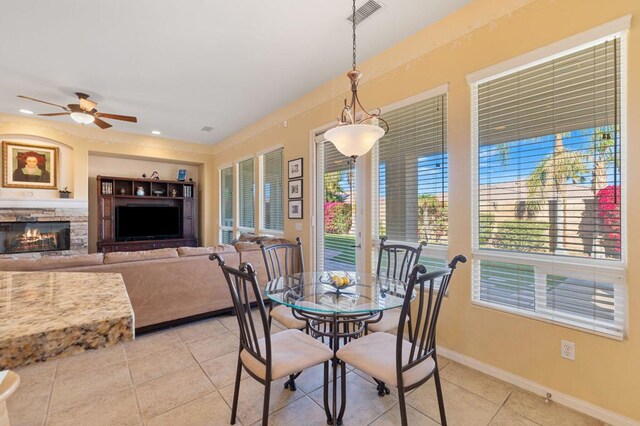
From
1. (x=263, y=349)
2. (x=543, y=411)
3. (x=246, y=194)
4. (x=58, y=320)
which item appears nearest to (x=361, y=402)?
(x=263, y=349)

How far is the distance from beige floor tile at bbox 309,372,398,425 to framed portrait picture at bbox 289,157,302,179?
2.74 metres

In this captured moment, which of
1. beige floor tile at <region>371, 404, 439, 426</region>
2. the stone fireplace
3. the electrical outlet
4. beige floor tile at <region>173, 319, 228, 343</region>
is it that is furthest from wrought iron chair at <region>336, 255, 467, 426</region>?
the stone fireplace

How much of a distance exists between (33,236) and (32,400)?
171 inches

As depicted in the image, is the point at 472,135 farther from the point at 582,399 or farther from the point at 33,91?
the point at 33,91

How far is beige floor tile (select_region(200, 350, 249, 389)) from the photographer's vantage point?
7.28 feet

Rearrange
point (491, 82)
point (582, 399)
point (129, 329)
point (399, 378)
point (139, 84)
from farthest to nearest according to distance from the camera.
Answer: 1. point (139, 84)
2. point (491, 82)
3. point (582, 399)
4. point (399, 378)
5. point (129, 329)

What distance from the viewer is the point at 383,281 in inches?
Answer: 95.1

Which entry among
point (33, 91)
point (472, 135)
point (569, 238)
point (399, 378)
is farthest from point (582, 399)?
point (33, 91)

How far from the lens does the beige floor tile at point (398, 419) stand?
1.77 m

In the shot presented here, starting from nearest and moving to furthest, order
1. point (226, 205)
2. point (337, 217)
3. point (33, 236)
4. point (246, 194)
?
point (337, 217) → point (33, 236) → point (246, 194) → point (226, 205)

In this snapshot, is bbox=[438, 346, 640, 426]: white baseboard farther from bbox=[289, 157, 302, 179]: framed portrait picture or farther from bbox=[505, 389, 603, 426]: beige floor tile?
bbox=[289, 157, 302, 179]: framed portrait picture

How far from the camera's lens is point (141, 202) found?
21.1ft

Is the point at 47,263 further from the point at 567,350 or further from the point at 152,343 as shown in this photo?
the point at 567,350

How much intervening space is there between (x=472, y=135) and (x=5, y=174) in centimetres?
686
